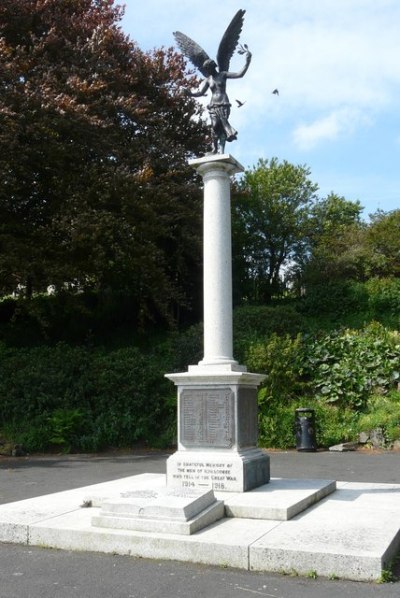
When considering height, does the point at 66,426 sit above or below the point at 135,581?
below

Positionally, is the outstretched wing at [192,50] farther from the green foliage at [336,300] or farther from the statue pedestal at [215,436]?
the green foliage at [336,300]

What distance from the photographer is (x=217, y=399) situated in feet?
27.0

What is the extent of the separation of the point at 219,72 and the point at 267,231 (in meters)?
20.6

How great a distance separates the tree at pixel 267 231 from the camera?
2769 centimetres

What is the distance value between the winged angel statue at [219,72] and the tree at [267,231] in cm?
1691

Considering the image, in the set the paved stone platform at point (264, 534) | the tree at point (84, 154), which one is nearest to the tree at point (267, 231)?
the tree at point (84, 154)

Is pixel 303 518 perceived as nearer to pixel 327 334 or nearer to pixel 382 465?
pixel 382 465

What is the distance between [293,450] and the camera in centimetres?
1484

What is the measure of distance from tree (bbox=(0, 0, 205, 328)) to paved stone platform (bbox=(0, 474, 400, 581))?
10.2m

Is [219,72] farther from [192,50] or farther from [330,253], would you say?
[330,253]

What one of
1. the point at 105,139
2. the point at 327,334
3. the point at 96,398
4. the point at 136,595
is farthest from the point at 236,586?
the point at 105,139

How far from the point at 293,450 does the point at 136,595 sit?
34.0 ft

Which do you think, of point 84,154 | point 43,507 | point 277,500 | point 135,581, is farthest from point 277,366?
point 135,581

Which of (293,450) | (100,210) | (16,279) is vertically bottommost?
(293,450)
